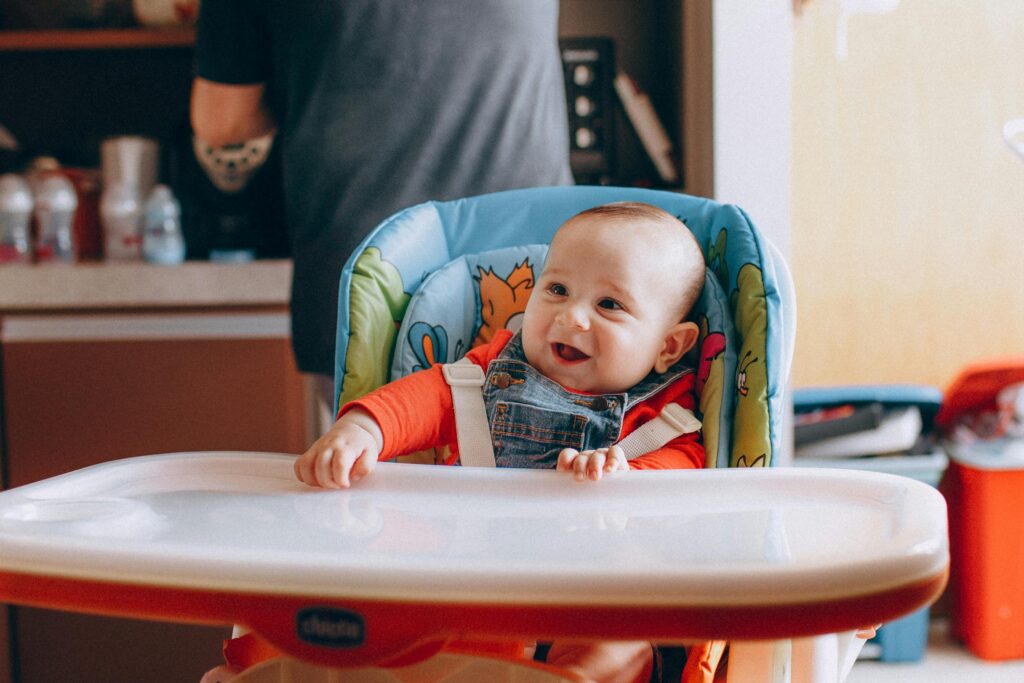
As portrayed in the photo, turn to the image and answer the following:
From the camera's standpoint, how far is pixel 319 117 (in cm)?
136

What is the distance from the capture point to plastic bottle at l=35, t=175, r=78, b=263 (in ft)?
6.43

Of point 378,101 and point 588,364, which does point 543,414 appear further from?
point 378,101

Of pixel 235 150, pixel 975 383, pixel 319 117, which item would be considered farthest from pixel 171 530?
pixel 975 383

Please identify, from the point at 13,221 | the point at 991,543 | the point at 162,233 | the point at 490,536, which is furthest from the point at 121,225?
the point at 991,543

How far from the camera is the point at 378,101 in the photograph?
1.36 meters

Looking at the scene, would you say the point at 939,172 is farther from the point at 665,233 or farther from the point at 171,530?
the point at 171,530

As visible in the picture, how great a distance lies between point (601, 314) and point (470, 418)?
0.18 meters

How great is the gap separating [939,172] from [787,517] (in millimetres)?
1570

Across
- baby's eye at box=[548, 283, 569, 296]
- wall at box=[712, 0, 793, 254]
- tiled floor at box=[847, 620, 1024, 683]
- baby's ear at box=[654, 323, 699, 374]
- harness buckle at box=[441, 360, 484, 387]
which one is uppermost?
wall at box=[712, 0, 793, 254]

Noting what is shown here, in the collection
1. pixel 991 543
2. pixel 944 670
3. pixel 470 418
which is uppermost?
pixel 470 418

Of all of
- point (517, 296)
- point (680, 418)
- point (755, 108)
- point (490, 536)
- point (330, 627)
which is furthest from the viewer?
point (755, 108)

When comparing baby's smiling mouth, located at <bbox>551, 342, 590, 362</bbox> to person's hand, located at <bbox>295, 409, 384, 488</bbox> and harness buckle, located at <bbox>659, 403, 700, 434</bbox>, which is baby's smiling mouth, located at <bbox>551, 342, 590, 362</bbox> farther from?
person's hand, located at <bbox>295, 409, 384, 488</bbox>

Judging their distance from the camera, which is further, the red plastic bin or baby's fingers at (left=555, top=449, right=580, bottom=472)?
the red plastic bin

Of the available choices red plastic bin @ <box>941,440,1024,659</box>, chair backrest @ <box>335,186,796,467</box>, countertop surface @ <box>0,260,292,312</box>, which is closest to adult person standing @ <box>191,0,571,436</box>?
chair backrest @ <box>335,186,796,467</box>
